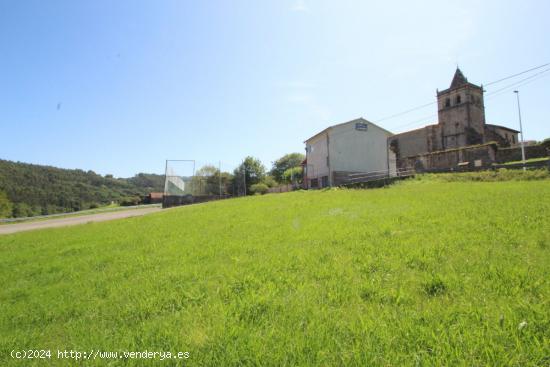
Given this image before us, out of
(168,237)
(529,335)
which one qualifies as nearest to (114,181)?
(168,237)

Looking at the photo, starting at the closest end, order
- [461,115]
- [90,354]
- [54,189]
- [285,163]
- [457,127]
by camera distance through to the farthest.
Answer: [90,354] < [461,115] < [457,127] < [285,163] < [54,189]

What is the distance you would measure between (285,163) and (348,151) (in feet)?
166

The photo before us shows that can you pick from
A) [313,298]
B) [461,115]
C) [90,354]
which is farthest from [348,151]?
[461,115]

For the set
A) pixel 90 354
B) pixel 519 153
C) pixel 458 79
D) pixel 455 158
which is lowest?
pixel 90 354

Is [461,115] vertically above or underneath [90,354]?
above

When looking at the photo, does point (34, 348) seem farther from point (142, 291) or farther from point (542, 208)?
point (542, 208)

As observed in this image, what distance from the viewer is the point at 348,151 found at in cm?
2777

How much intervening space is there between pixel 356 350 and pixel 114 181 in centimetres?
12723

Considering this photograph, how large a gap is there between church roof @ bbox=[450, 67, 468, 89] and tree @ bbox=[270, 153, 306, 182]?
39073mm

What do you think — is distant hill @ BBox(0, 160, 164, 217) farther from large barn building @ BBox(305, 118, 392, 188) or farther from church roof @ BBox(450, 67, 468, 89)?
church roof @ BBox(450, 67, 468, 89)

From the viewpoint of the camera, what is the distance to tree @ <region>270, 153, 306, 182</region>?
7649cm

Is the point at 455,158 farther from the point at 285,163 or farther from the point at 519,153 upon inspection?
the point at 285,163

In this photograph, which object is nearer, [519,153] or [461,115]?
[519,153]

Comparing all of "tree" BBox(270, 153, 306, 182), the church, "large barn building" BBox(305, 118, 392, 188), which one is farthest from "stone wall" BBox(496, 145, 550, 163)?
"tree" BBox(270, 153, 306, 182)
